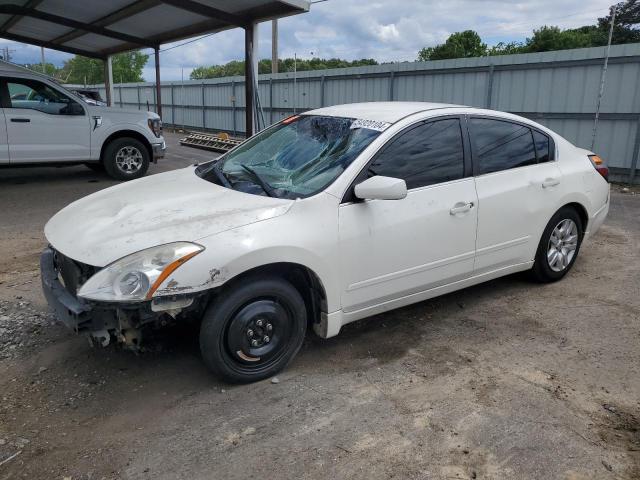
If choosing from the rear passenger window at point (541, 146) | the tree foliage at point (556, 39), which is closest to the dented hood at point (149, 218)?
the rear passenger window at point (541, 146)

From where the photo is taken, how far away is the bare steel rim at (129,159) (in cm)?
1036

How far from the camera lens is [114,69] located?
5406 cm

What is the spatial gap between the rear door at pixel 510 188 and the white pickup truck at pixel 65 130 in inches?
309

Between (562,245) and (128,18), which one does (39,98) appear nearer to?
(128,18)

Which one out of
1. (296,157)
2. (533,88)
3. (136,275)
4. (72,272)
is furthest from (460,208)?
(533,88)

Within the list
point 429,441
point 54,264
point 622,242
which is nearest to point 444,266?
point 429,441

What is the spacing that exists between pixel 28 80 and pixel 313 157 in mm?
7604

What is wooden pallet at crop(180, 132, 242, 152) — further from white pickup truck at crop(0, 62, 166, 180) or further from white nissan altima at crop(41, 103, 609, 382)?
white nissan altima at crop(41, 103, 609, 382)

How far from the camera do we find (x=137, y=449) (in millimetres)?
2715

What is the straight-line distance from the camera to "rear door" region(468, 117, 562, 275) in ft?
13.7

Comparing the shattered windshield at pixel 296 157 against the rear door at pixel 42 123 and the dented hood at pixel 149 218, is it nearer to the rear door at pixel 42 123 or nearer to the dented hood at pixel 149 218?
the dented hood at pixel 149 218

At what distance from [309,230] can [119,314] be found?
1.17 m

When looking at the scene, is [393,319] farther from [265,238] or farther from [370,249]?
[265,238]

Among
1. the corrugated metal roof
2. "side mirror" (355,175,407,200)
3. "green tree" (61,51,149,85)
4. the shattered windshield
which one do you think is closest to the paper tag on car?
the shattered windshield
